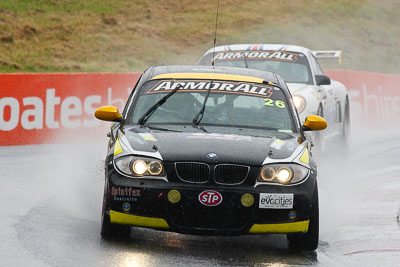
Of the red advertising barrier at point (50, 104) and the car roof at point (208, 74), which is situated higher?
the car roof at point (208, 74)

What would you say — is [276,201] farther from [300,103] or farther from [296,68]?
[296,68]

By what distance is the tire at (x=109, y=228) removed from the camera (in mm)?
7707

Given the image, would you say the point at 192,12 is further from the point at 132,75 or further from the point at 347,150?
the point at 347,150

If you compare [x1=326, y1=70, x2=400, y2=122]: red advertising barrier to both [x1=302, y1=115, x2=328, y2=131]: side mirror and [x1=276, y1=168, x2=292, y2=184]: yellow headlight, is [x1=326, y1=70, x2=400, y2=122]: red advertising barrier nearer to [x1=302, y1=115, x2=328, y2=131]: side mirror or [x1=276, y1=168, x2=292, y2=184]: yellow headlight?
[x1=302, y1=115, x2=328, y2=131]: side mirror

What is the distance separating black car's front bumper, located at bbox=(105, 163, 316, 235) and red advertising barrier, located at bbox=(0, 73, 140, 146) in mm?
9098

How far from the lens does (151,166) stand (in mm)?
7527

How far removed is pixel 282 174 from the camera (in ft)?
24.8

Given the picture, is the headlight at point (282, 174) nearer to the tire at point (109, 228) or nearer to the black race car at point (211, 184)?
the black race car at point (211, 184)

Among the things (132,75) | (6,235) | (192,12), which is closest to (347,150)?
(132,75)

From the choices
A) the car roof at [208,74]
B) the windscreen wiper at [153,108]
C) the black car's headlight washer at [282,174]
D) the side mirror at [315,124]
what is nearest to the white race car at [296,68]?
the car roof at [208,74]

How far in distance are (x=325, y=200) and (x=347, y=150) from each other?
570 centimetres

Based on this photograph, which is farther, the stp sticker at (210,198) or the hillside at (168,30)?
the hillside at (168,30)

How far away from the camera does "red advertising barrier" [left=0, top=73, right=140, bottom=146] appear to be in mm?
16406

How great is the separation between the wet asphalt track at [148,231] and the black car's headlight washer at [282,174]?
0.59 metres
